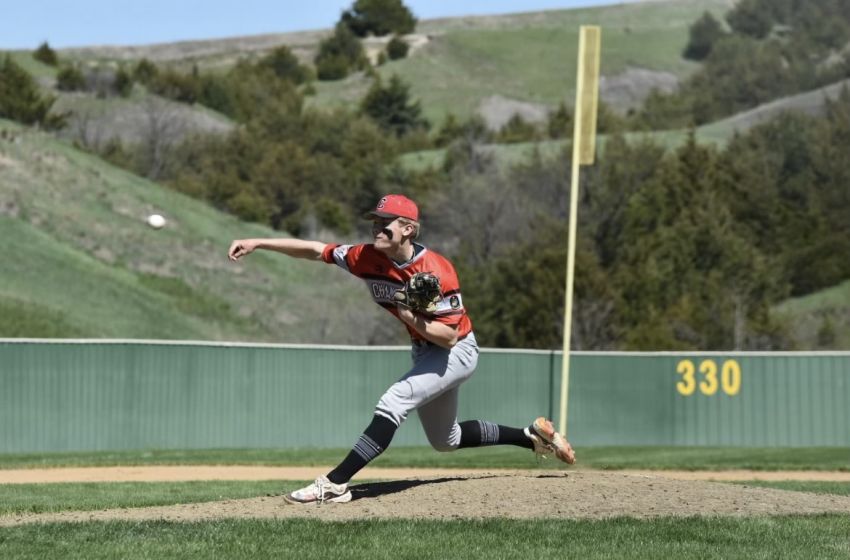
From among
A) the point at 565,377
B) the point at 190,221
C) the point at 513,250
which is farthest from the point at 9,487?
the point at 190,221

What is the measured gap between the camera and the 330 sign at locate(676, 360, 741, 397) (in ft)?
75.9

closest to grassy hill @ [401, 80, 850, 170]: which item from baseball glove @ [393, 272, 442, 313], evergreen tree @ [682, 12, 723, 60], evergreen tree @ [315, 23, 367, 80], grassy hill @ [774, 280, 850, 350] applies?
grassy hill @ [774, 280, 850, 350]

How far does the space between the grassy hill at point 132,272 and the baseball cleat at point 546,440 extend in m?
24.7

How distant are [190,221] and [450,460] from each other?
A: 95.5 ft

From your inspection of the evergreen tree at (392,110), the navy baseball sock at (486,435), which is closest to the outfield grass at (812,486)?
the navy baseball sock at (486,435)

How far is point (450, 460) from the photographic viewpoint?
58.1 ft

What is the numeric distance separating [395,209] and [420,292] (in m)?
0.57

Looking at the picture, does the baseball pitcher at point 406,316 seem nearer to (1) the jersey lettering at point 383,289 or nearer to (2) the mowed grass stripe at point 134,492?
(1) the jersey lettering at point 383,289

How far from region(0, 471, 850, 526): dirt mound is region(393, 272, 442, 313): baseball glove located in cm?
123

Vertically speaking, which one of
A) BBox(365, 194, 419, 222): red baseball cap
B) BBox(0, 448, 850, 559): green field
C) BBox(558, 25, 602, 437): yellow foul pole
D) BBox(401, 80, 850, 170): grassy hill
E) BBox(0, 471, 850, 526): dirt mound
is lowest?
BBox(0, 471, 850, 526): dirt mound

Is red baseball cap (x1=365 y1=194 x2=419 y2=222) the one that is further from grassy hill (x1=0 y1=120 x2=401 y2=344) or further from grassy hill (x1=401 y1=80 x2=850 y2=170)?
grassy hill (x1=401 y1=80 x2=850 y2=170)

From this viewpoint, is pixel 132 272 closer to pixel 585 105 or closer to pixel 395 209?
pixel 585 105

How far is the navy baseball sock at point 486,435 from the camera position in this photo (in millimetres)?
8695

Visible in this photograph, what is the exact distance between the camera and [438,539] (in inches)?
277
